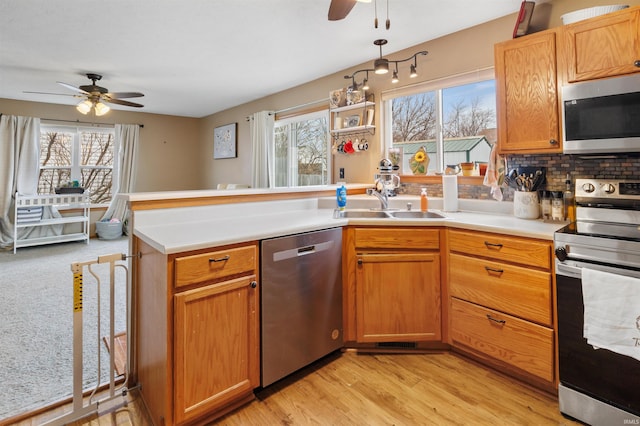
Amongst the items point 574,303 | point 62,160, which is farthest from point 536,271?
point 62,160

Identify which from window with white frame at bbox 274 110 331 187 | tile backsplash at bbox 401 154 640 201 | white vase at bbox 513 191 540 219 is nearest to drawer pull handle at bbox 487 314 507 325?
white vase at bbox 513 191 540 219

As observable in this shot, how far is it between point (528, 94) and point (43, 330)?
143 inches

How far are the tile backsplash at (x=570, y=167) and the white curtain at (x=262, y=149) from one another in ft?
10.0

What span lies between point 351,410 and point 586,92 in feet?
6.65

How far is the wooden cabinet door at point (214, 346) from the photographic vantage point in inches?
55.0

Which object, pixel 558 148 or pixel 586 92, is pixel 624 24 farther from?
pixel 558 148

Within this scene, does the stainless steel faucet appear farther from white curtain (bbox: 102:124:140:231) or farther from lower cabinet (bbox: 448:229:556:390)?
white curtain (bbox: 102:124:140:231)

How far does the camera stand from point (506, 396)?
1.70 m

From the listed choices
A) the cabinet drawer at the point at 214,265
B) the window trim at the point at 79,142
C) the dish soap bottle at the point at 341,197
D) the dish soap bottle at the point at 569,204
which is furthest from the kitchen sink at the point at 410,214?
the window trim at the point at 79,142

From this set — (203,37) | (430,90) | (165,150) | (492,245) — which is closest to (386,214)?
(492,245)

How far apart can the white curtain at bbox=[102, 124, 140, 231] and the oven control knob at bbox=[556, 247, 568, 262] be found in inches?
252

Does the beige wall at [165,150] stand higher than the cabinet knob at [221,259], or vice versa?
the beige wall at [165,150]

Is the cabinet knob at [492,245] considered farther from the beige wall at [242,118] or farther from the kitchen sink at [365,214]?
the beige wall at [242,118]

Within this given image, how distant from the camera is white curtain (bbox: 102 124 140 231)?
596 centimetres
